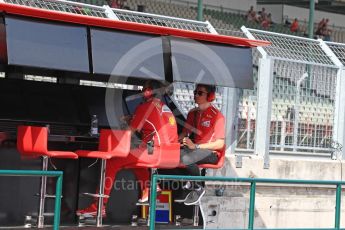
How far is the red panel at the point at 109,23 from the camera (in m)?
7.03

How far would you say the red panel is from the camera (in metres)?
7.03

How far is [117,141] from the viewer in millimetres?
7953

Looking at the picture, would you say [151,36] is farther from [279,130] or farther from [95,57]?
[279,130]

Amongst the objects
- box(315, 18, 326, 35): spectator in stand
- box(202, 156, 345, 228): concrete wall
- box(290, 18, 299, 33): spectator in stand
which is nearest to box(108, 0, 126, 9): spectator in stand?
box(202, 156, 345, 228): concrete wall

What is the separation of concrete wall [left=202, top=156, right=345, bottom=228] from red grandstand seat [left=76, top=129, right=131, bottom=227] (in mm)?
2237

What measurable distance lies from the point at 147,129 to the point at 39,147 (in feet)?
3.95

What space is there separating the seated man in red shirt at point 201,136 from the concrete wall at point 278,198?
44.2 inches

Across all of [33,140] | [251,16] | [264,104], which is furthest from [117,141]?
[251,16]

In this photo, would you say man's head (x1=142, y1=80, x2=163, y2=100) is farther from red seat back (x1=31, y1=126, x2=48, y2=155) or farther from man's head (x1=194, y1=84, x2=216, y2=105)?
red seat back (x1=31, y1=126, x2=48, y2=155)

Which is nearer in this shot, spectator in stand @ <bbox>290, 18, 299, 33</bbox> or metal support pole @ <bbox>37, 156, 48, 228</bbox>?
metal support pole @ <bbox>37, 156, 48, 228</bbox>

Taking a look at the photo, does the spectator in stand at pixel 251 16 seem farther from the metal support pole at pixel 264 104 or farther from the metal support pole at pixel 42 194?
the metal support pole at pixel 42 194

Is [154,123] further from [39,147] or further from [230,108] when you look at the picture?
[230,108]

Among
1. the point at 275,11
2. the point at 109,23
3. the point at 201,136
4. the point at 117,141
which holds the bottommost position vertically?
the point at 117,141

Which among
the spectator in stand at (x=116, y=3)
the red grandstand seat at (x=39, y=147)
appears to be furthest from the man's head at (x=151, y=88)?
the spectator in stand at (x=116, y=3)
